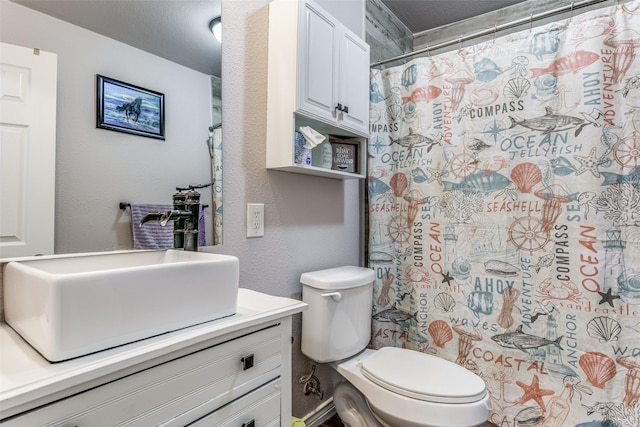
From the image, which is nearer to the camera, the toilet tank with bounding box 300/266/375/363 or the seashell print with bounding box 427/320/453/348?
the toilet tank with bounding box 300/266/375/363

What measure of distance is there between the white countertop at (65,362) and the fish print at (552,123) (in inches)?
55.3

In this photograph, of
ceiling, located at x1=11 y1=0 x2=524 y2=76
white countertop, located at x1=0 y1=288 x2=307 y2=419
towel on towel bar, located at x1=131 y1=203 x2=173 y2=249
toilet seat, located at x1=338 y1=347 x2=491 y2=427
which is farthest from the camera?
toilet seat, located at x1=338 y1=347 x2=491 y2=427

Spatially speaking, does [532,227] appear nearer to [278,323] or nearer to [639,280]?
[639,280]

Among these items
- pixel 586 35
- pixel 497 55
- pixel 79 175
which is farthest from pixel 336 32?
pixel 79 175

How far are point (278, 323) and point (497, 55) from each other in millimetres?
1522

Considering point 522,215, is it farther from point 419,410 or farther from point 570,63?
point 419,410

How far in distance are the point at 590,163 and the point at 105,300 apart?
168 cm

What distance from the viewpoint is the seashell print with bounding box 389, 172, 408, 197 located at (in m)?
1.82

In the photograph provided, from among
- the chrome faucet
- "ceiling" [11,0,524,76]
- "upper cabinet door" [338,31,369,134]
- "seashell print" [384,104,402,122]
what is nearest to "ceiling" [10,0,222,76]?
"ceiling" [11,0,524,76]

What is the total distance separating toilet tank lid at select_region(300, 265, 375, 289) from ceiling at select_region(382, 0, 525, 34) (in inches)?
71.4

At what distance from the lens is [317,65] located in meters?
1.36

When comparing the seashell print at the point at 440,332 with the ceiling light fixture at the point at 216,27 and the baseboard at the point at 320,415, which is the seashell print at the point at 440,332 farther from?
→ the ceiling light fixture at the point at 216,27

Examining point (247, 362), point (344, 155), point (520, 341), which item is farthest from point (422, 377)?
point (344, 155)

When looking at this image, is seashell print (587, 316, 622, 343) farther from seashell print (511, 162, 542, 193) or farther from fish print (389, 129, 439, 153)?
fish print (389, 129, 439, 153)
